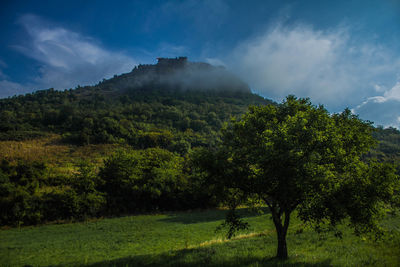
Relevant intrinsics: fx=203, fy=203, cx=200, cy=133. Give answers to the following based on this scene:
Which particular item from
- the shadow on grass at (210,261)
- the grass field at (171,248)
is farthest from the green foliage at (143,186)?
the shadow on grass at (210,261)

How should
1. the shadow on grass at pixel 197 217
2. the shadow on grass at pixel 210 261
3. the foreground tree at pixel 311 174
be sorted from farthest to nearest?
the shadow on grass at pixel 197 217, the shadow on grass at pixel 210 261, the foreground tree at pixel 311 174

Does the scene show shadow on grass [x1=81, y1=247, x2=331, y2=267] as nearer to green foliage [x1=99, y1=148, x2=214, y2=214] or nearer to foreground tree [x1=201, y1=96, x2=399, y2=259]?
foreground tree [x1=201, y1=96, x2=399, y2=259]

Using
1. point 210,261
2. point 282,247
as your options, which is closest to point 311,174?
point 282,247

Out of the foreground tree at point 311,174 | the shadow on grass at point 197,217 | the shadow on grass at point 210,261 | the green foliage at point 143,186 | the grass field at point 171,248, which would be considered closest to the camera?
the foreground tree at point 311,174

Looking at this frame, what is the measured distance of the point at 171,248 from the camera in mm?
18766

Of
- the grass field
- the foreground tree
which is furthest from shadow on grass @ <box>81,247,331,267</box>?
the foreground tree

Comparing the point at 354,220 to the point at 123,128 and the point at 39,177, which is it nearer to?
the point at 39,177

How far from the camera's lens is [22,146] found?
3073 inches

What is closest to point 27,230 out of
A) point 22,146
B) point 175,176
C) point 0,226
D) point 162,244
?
point 0,226

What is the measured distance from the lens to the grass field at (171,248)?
12531 mm

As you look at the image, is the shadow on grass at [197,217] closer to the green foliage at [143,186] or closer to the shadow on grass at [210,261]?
the green foliage at [143,186]

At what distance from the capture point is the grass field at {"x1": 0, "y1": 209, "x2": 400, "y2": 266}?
1253 centimetres

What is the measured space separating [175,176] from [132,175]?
10302 mm

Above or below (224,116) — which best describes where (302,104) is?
below
